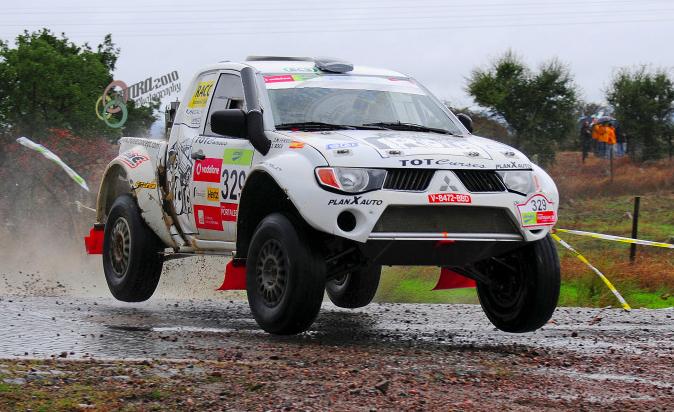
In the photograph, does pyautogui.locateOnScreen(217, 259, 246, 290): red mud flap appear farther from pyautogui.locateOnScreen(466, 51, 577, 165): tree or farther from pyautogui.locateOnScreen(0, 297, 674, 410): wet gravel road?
pyautogui.locateOnScreen(466, 51, 577, 165): tree

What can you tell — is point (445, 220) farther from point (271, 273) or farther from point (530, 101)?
point (530, 101)

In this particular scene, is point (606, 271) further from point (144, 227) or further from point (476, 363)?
point (476, 363)

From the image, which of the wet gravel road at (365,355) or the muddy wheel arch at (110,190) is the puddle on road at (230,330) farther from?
the muddy wheel arch at (110,190)

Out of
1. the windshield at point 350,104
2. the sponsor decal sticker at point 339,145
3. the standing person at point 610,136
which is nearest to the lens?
the sponsor decal sticker at point 339,145

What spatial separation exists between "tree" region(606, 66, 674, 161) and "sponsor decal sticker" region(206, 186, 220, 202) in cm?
3327

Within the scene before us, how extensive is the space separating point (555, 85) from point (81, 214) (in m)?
19.7

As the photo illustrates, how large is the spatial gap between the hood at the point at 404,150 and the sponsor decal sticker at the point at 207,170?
873 mm

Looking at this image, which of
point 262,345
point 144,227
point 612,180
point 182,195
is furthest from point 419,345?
point 612,180

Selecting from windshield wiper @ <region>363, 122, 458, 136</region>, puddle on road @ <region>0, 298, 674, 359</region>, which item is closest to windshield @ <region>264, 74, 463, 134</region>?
windshield wiper @ <region>363, 122, 458, 136</region>

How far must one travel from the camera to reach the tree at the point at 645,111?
41906mm

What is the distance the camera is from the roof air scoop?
32.8 ft

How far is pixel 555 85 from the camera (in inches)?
1636

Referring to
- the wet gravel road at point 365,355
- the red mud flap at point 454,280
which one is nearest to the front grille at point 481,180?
the wet gravel road at point 365,355

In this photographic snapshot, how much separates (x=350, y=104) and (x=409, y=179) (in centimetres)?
144
